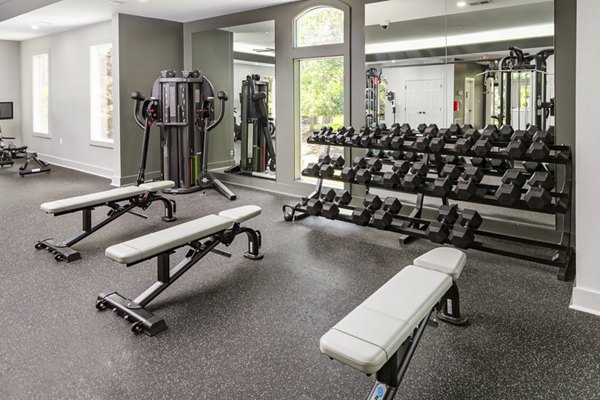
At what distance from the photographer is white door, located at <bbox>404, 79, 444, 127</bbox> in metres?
4.38

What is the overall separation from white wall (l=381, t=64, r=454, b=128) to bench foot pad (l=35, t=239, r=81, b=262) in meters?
3.18

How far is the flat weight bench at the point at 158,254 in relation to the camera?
7.86 feet

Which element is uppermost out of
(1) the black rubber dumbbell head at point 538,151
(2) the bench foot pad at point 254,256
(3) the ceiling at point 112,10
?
(3) the ceiling at point 112,10

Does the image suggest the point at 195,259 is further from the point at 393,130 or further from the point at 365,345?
the point at 393,130

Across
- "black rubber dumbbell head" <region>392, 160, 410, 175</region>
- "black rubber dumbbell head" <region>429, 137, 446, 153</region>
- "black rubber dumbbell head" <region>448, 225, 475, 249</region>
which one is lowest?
"black rubber dumbbell head" <region>448, 225, 475, 249</region>

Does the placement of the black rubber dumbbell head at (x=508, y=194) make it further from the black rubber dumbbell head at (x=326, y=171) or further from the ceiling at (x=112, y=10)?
the ceiling at (x=112, y=10)

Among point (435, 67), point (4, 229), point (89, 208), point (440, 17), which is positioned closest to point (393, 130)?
point (435, 67)

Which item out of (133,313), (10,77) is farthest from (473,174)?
(10,77)

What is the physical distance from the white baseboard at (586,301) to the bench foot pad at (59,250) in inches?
132

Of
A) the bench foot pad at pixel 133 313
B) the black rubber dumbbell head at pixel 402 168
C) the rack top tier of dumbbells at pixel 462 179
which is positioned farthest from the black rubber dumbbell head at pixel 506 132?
the bench foot pad at pixel 133 313

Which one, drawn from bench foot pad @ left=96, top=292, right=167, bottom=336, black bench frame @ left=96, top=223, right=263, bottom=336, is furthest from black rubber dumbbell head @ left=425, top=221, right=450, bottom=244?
bench foot pad @ left=96, top=292, right=167, bottom=336

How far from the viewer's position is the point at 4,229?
428cm

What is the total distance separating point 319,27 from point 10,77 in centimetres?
753

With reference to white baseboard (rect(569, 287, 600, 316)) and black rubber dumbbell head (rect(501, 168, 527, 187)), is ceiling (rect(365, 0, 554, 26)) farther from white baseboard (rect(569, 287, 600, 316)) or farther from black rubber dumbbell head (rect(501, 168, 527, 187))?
white baseboard (rect(569, 287, 600, 316))
